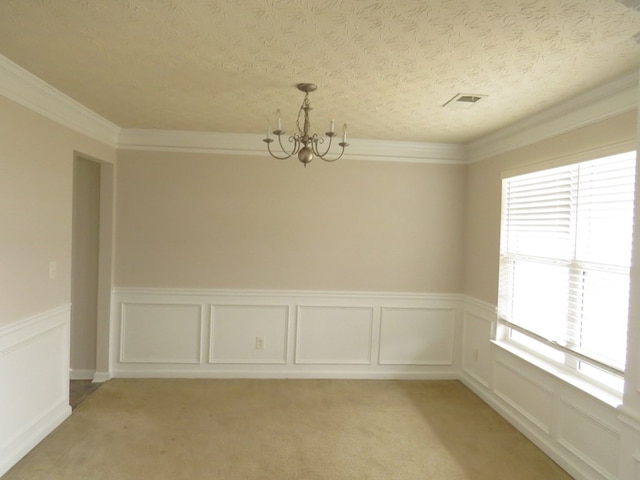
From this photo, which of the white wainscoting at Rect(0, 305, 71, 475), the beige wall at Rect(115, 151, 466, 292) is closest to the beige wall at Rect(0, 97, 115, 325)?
the white wainscoting at Rect(0, 305, 71, 475)

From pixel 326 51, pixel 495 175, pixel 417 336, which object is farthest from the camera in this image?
pixel 417 336

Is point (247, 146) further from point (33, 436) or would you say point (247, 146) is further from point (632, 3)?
point (632, 3)

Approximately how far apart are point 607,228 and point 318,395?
2.73 metres

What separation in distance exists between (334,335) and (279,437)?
4.67 feet

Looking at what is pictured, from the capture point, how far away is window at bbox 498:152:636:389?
2342 millimetres

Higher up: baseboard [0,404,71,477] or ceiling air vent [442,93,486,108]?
ceiling air vent [442,93,486,108]

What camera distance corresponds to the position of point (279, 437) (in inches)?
117

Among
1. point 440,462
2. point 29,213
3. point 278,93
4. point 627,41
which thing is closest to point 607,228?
point 627,41

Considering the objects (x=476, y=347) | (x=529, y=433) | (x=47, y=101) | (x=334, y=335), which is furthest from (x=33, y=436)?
(x=476, y=347)

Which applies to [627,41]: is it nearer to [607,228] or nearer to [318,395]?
[607,228]

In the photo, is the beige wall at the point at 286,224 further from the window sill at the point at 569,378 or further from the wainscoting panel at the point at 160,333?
the window sill at the point at 569,378

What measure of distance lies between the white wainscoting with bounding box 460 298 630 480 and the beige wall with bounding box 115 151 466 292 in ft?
2.51

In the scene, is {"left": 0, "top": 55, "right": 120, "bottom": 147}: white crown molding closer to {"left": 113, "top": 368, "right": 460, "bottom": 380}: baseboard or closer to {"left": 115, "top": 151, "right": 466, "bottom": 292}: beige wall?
{"left": 115, "top": 151, "right": 466, "bottom": 292}: beige wall

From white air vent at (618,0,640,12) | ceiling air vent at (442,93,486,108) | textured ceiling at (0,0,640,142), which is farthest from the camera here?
ceiling air vent at (442,93,486,108)
